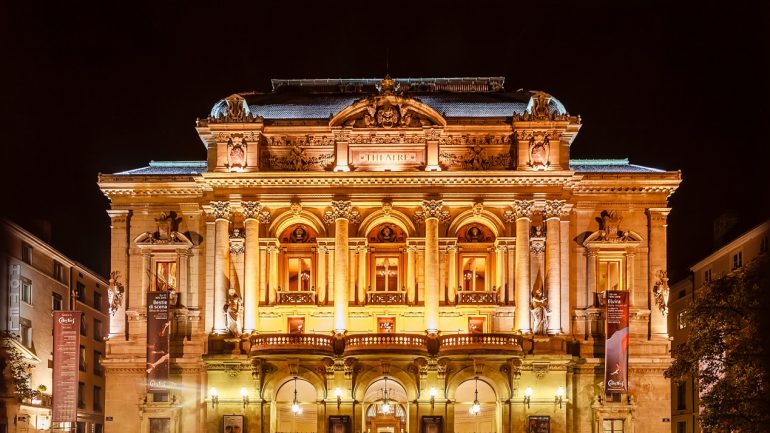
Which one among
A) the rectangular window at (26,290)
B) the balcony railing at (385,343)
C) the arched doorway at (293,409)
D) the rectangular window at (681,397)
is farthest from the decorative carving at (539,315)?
the rectangular window at (26,290)

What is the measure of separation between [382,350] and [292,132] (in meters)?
15.2

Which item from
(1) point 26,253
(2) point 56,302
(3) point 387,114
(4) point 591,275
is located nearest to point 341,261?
(3) point 387,114

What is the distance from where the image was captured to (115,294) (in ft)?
241

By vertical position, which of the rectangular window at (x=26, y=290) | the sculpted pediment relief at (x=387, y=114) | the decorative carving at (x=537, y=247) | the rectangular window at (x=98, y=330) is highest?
the sculpted pediment relief at (x=387, y=114)

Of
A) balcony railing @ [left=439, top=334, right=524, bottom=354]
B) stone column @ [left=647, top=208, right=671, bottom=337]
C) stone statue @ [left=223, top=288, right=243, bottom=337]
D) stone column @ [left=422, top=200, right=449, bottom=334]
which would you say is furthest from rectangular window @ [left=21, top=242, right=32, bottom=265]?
stone column @ [left=647, top=208, right=671, bottom=337]

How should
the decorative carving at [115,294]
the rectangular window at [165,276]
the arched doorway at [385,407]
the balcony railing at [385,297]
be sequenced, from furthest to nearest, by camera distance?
the rectangular window at [165,276]
the decorative carving at [115,294]
the balcony railing at [385,297]
the arched doorway at [385,407]

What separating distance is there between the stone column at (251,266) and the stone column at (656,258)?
79.2 feet

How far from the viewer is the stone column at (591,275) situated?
73.1 m

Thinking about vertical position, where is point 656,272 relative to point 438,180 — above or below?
below

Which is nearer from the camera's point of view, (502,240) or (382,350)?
(382,350)

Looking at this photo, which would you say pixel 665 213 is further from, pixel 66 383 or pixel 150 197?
pixel 66 383

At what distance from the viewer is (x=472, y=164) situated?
7300 cm

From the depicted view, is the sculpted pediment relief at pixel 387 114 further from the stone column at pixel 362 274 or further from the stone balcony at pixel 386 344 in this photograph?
the stone balcony at pixel 386 344

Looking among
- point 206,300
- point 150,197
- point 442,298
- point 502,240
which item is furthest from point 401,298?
point 150,197
